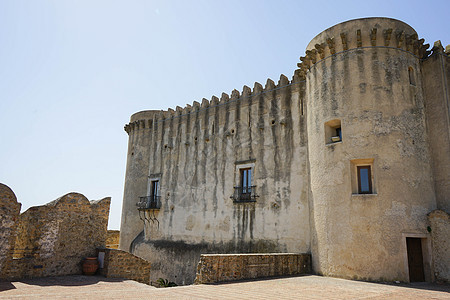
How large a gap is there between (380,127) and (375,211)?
2.84 meters

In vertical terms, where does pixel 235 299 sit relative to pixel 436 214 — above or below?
below

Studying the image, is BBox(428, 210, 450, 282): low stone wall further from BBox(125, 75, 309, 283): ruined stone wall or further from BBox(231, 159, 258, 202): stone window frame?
BBox(231, 159, 258, 202): stone window frame

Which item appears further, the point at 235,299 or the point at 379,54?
the point at 379,54

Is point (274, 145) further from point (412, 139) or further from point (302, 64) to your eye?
point (412, 139)

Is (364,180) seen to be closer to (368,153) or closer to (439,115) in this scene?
(368,153)

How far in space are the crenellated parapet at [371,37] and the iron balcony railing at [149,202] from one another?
40.0ft

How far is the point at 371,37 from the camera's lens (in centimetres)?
1290

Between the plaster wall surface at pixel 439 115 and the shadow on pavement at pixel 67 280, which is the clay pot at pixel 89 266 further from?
the plaster wall surface at pixel 439 115

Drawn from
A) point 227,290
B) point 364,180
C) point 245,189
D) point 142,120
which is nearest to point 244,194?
point 245,189

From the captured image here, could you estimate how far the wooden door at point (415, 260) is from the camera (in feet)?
36.9

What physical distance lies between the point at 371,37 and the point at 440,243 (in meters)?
7.28

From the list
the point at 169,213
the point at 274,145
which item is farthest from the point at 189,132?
the point at 274,145

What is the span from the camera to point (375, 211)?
11.6 meters

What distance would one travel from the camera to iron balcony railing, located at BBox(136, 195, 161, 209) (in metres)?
20.7
